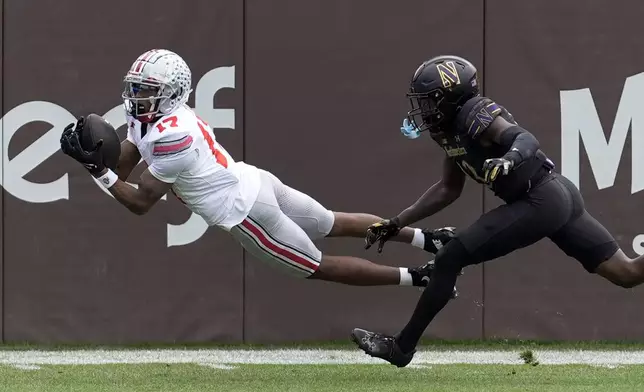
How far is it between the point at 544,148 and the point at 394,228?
60.4 inches

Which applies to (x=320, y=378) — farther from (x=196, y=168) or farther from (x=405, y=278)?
(x=196, y=168)

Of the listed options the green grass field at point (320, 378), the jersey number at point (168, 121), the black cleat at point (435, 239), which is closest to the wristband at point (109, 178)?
the jersey number at point (168, 121)

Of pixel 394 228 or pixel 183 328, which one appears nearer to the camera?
pixel 394 228

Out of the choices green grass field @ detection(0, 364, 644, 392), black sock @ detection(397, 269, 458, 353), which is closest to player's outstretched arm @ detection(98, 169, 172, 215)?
green grass field @ detection(0, 364, 644, 392)

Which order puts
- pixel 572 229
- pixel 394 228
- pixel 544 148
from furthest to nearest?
pixel 544 148, pixel 394 228, pixel 572 229

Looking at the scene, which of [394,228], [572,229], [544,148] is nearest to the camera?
[572,229]

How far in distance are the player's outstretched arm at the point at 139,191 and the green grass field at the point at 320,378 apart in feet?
2.63

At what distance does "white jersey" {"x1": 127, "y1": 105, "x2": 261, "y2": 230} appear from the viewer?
5562 millimetres

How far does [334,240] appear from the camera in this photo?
6.99m

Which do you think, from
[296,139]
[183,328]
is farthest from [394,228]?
[183,328]

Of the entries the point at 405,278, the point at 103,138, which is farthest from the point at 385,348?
the point at 103,138

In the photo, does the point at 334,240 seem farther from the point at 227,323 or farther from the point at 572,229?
the point at 572,229

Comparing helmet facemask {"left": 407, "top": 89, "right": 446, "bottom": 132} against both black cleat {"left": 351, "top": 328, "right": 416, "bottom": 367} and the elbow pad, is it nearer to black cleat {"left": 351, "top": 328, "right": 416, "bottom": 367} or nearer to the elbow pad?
the elbow pad

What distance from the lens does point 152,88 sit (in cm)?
565
